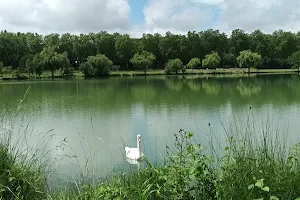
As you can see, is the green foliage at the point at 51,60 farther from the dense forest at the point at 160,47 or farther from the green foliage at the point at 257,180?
the green foliage at the point at 257,180

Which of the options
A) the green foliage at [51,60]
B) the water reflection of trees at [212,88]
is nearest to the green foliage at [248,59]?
the water reflection of trees at [212,88]

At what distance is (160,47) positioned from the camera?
283ft

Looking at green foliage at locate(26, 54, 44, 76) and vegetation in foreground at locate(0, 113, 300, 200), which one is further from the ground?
green foliage at locate(26, 54, 44, 76)

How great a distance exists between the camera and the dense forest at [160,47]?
78875 millimetres

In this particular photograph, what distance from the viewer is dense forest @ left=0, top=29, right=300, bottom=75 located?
7888cm

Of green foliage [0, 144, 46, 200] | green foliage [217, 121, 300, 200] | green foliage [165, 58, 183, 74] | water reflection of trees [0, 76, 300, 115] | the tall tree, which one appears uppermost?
the tall tree

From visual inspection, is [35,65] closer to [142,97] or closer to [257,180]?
[142,97]

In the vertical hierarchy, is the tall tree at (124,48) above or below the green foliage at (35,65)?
above

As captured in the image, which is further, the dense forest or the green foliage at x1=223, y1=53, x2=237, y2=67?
the green foliage at x1=223, y1=53, x2=237, y2=67

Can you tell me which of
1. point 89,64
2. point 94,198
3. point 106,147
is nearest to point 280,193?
point 94,198

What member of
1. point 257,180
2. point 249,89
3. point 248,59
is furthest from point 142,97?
point 248,59

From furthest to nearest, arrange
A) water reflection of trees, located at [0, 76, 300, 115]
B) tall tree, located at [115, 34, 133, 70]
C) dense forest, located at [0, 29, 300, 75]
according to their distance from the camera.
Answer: tall tree, located at [115, 34, 133, 70]
dense forest, located at [0, 29, 300, 75]
water reflection of trees, located at [0, 76, 300, 115]

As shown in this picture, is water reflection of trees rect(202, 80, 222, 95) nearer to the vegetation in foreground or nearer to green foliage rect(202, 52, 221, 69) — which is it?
the vegetation in foreground

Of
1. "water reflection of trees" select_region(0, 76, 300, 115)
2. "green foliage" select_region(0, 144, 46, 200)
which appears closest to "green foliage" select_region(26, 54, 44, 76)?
"water reflection of trees" select_region(0, 76, 300, 115)
